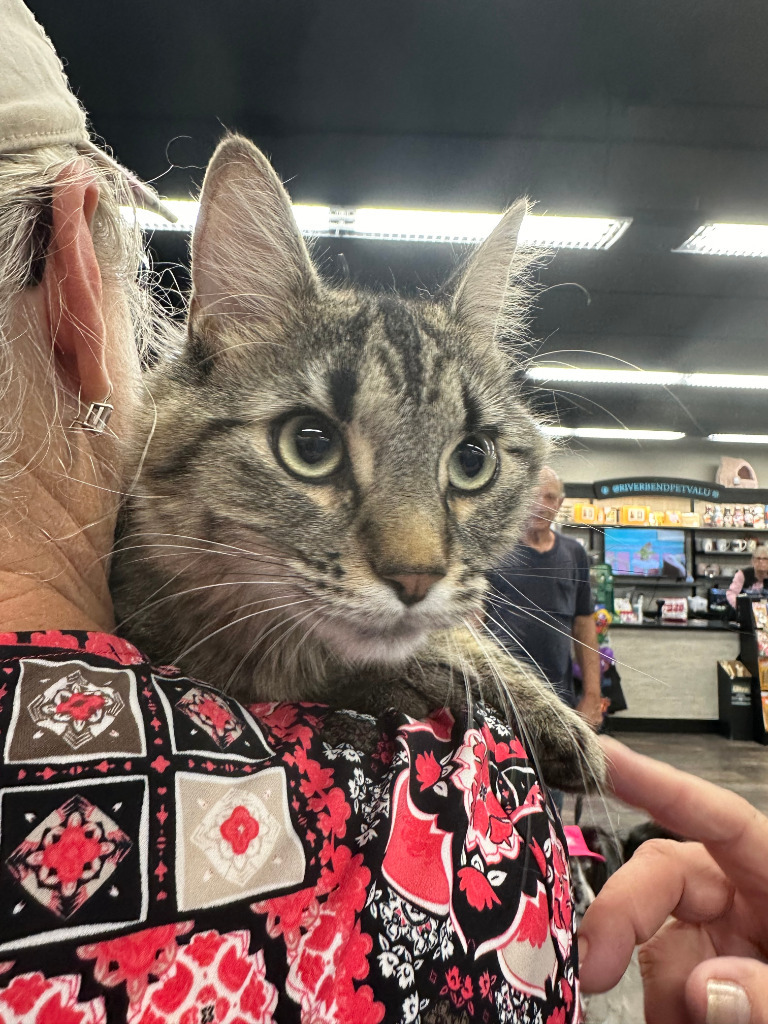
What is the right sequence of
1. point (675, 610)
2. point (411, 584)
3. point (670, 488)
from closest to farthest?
1. point (411, 584)
2. point (670, 488)
3. point (675, 610)

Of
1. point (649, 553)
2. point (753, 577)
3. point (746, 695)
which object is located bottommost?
point (746, 695)

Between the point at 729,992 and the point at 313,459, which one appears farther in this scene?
the point at 313,459

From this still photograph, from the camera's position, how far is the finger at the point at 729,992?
1.82 feet

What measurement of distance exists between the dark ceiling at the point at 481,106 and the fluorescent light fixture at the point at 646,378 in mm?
61

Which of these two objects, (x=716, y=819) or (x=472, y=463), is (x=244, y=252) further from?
(x=716, y=819)

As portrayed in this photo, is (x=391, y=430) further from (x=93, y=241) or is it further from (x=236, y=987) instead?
(x=236, y=987)

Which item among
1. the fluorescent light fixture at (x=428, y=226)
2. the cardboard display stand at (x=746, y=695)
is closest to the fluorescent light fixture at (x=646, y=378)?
the fluorescent light fixture at (x=428, y=226)

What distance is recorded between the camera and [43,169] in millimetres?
508

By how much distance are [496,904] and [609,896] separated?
0.23m

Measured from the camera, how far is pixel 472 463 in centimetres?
79

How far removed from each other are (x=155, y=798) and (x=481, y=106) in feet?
9.78

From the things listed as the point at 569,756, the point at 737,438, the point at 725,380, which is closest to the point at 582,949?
the point at 569,756

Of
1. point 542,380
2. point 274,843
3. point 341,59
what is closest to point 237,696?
point 274,843

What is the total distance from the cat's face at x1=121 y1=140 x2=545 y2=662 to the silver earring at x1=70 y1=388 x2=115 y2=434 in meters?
0.11
